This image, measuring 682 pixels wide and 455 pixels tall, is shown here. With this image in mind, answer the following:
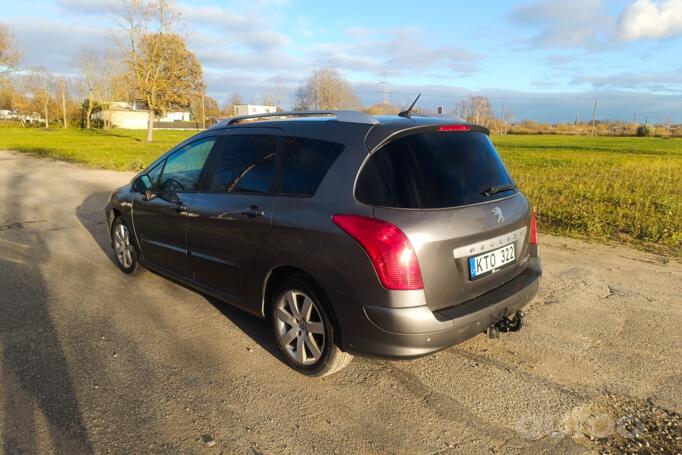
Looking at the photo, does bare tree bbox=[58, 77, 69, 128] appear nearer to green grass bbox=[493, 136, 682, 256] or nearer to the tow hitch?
green grass bbox=[493, 136, 682, 256]

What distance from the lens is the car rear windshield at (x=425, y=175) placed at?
109 inches

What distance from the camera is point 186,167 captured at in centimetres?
441

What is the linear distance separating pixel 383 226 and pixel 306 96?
228ft

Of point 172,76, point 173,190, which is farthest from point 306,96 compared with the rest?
point 173,190

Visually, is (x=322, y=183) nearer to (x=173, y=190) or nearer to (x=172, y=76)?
(x=173, y=190)

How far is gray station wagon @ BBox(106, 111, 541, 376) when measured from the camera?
8.76ft

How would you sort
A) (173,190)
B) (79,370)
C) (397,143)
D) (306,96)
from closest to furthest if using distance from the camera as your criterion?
(397,143), (79,370), (173,190), (306,96)

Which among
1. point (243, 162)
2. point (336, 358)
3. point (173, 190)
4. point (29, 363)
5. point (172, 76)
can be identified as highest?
point (172, 76)

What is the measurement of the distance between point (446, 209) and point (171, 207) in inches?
101

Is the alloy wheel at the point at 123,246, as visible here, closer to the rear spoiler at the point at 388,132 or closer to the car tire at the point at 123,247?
the car tire at the point at 123,247

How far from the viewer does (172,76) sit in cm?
4100

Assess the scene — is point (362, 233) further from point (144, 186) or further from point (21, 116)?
point (21, 116)

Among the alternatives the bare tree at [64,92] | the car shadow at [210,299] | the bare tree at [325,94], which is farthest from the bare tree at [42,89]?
the car shadow at [210,299]

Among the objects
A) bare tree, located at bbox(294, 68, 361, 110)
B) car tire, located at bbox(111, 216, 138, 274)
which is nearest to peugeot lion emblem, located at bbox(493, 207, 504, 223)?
car tire, located at bbox(111, 216, 138, 274)
